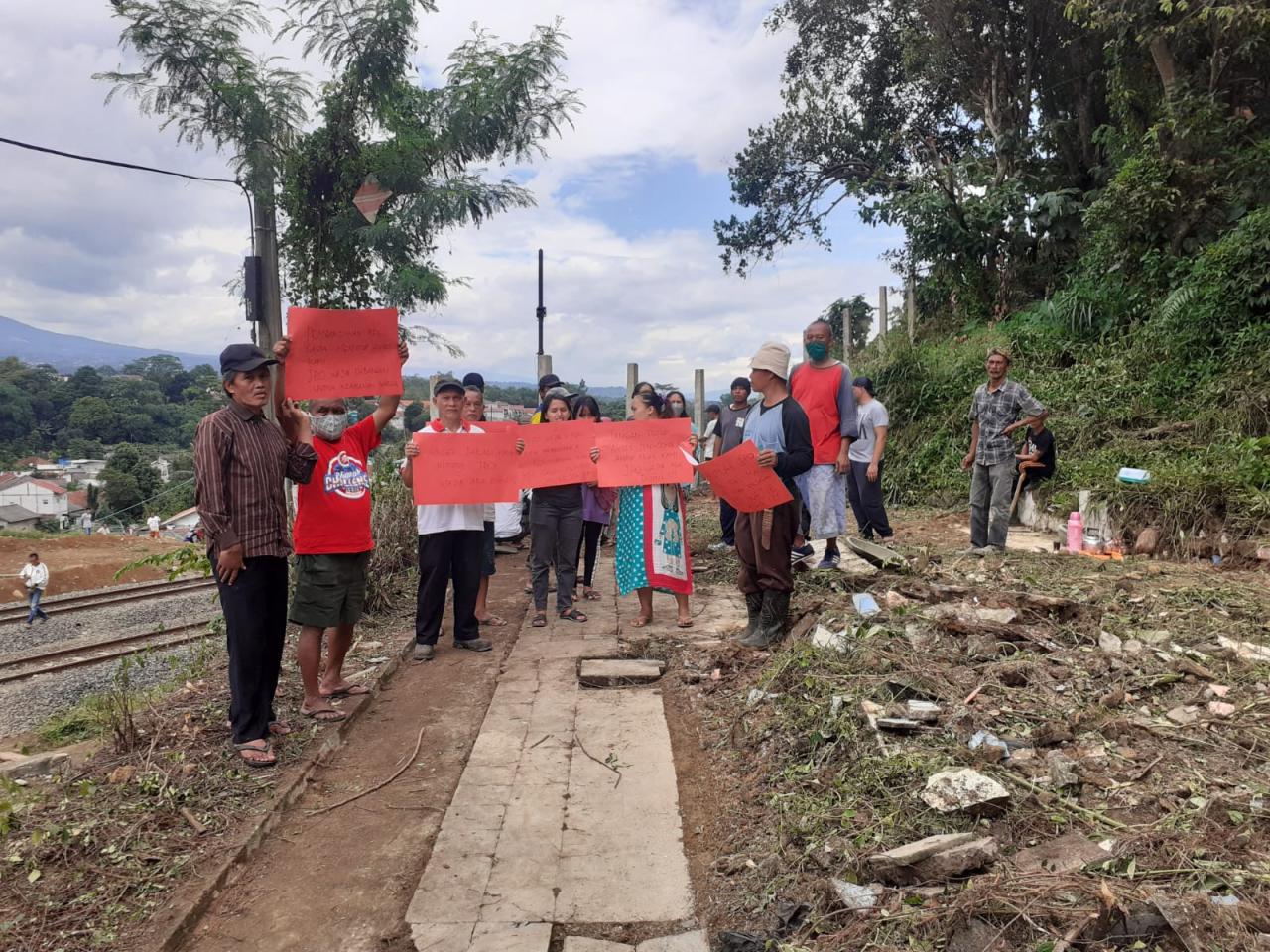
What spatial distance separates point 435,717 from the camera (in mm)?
4555

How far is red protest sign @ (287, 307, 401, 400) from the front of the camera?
3.98 metres

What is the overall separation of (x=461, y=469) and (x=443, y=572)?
0.68 m

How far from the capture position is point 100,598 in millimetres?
15211

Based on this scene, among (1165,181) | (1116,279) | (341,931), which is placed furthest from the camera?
(1116,279)

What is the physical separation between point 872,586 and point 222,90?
951cm

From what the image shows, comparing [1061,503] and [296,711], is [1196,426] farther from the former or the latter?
[296,711]

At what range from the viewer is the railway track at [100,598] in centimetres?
A: 1407

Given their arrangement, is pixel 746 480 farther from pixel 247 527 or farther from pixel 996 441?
pixel 996 441

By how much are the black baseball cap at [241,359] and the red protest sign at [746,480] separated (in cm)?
243

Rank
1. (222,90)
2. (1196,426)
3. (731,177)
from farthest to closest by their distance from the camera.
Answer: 1. (731,177)
2. (222,90)
3. (1196,426)

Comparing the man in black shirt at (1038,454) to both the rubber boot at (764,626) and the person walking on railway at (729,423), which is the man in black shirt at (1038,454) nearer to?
the person walking on railway at (729,423)

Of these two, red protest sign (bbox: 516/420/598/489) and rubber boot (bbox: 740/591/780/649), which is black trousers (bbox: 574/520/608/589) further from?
rubber boot (bbox: 740/591/780/649)

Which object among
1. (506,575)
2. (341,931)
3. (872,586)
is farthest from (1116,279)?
(341,931)

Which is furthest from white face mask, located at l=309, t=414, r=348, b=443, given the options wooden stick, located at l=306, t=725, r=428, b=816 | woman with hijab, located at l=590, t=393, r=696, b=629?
woman with hijab, located at l=590, t=393, r=696, b=629
